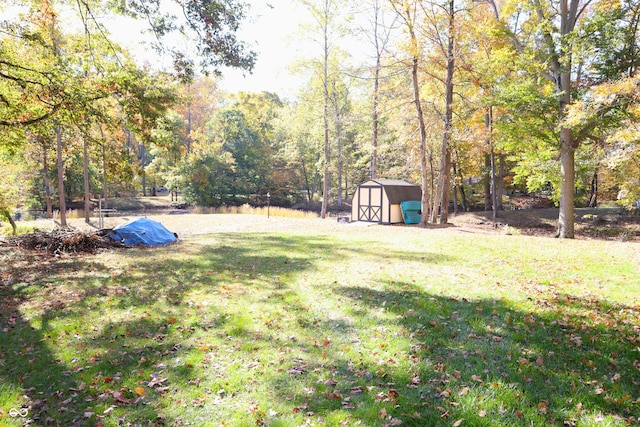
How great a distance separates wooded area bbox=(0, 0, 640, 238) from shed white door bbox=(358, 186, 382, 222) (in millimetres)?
2825

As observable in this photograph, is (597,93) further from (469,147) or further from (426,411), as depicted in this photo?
(469,147)

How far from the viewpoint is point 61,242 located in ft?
33.7

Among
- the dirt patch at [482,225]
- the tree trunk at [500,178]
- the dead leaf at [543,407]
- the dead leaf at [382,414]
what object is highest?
the tree trunk at [500,178]

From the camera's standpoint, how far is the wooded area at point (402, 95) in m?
8.90

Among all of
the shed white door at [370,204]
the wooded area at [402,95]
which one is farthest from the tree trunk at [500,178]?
the shed white door at [370,204]

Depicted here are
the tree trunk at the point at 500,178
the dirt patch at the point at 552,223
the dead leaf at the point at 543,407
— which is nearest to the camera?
the dead leaf at the point at 543,407

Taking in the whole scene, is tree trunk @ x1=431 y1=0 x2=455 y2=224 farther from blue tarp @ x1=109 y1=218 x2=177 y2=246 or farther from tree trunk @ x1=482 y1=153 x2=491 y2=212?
blue tarp @ x1=109 y1=218 x2=177 y2=246

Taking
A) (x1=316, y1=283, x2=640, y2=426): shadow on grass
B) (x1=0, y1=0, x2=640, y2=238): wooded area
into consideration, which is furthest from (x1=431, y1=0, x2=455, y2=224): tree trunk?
(x1=316, y1=283, x2=640, y2=426): shadow on grass

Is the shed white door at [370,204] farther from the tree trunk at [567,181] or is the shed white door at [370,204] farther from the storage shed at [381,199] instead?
the tree trunk at [567,181]

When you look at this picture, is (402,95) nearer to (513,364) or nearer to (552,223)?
(552,223)

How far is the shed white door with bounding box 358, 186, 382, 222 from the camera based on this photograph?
2097cm

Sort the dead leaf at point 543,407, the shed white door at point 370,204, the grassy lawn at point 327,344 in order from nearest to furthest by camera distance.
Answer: the dead leaf at point 543,407, the grassy lawn at point 327,344, the shed white door at point 370,204

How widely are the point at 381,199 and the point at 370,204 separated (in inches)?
32.7

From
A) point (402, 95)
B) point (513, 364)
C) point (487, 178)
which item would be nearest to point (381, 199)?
point (402, 95)
